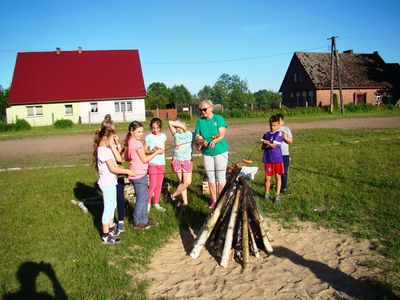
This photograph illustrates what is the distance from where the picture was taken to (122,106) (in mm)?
37812

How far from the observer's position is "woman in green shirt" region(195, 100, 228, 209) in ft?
19.1

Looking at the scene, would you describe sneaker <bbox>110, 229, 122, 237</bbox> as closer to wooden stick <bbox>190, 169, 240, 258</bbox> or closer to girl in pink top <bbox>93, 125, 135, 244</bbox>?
girl in pink top <bbox>93, 125, 135, 244</bbox>

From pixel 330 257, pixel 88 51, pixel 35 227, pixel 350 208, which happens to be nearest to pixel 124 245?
pixel 35 227

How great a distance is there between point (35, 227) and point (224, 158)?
11.1 feet

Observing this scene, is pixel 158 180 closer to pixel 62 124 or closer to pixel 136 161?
pixel 136 161

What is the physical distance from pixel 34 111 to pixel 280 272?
36932 millimetres

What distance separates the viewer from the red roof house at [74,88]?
36406 mm

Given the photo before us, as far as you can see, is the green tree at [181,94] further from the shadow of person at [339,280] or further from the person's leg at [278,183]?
the shadow of person at [339,280]

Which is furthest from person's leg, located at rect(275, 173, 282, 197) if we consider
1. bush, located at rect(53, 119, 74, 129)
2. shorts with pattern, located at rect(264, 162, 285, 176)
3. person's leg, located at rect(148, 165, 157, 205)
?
bush, located at rect(53, 119, 74, 129)

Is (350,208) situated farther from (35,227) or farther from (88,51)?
(88,51)

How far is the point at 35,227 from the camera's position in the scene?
6.15m

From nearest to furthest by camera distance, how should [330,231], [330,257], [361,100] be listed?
[330,257], [330,231], [361,100]

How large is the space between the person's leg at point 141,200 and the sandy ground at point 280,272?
73 centimetres

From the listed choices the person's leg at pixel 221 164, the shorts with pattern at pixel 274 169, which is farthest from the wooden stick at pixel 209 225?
the shorts with pattern at pixel 274 169
